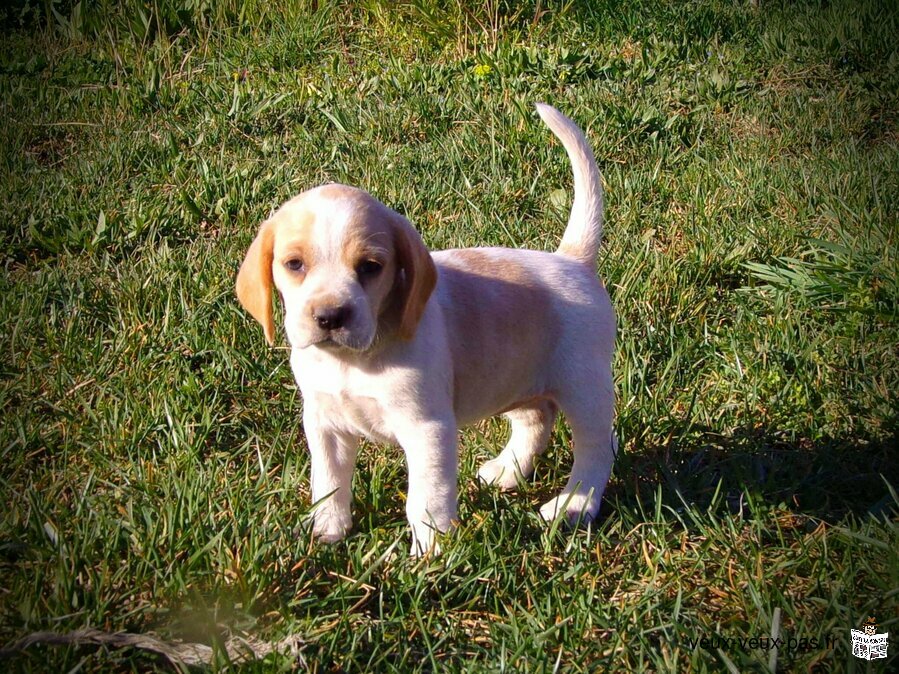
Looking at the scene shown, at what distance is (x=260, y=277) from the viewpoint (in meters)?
2.75

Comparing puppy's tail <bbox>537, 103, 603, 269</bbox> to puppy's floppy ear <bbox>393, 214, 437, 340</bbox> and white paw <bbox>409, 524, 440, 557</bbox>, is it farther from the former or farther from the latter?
white paw <bbox>409, 524, 440, 557</bbox>

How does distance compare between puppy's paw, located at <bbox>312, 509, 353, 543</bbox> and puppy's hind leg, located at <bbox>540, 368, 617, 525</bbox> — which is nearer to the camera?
puppy's paw, located at <bbox>312, 509, 353, 543</bbox>

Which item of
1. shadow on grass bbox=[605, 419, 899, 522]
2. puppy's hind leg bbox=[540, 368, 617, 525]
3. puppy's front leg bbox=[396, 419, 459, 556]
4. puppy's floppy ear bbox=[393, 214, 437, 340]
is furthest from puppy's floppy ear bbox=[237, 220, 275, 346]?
shadow on grass bbox=[605, 419, 899, 522]

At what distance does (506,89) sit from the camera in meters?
6.15

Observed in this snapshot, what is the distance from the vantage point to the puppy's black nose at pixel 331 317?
245 centimetres

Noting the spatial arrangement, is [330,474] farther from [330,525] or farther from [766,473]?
[766,473]

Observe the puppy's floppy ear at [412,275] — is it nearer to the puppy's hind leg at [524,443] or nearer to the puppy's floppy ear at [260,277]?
the puppy's floppy ear at [260,277]

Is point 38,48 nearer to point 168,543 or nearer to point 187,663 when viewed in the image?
point 168,543

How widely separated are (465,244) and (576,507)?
186 cm

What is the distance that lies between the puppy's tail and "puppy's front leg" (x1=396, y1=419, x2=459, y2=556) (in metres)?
0.99

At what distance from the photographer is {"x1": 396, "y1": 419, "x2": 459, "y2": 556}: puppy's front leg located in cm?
277

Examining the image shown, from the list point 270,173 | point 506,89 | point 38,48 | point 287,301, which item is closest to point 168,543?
point 287,301

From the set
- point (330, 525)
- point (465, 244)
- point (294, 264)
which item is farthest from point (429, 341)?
point (465, 244)

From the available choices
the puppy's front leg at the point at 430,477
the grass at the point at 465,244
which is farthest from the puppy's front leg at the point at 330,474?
the puppy's front leg at the point at 430,477
